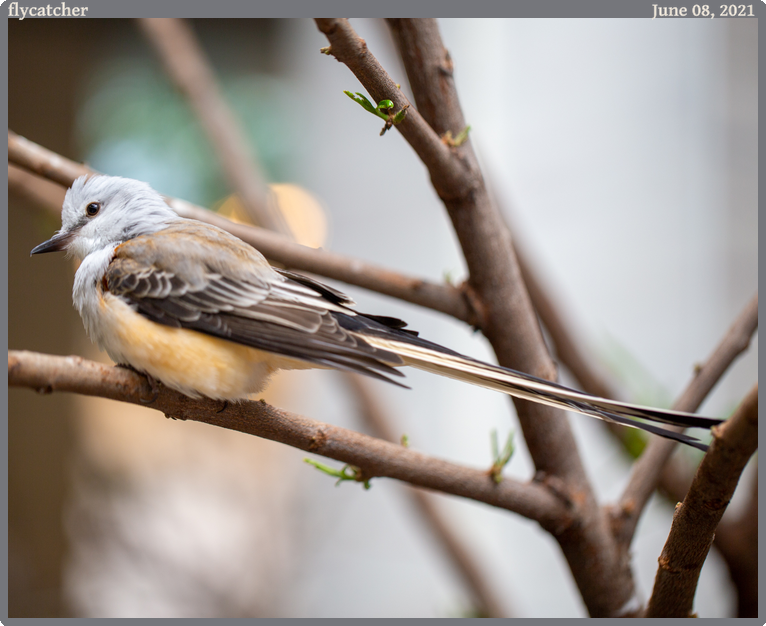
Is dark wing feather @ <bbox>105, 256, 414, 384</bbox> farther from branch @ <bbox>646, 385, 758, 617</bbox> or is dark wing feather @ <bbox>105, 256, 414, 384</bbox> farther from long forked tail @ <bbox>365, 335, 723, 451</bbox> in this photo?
branch @ <bbox>646, 385, 758, 617</bbox>

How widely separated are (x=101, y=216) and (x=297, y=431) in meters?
Answer: 0.34

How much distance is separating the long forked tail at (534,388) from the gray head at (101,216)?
321 millimetres

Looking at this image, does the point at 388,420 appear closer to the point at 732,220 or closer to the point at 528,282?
the point at 528,282

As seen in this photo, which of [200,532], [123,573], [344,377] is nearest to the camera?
[344,377]

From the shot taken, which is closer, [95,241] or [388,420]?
[95,241]

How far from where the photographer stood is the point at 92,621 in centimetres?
70

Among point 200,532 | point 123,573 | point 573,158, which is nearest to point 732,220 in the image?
point 573,158

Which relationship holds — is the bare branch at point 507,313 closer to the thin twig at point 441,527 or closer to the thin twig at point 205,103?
the thin twig at point 441,527

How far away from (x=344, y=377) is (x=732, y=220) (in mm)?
1360

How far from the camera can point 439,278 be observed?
6.97 feet

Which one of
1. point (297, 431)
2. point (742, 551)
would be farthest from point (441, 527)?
point (297, 431)

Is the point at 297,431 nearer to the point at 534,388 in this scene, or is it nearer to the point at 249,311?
the point at 249,311

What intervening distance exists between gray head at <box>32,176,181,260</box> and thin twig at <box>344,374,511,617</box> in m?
0.76

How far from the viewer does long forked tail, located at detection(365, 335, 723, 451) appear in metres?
0.51
